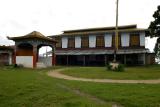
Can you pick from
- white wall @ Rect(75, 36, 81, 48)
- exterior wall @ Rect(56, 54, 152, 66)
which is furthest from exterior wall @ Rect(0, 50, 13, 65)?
white wall @ Rect(75, 36, 81, 48)

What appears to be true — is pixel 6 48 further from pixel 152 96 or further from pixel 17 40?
pixel 152 96

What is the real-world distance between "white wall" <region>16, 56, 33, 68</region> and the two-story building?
10625 millimetres

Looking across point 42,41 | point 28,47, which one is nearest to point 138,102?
point 42,41

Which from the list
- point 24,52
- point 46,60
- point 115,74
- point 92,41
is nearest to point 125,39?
point 92,41

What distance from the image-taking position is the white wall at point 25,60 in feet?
109

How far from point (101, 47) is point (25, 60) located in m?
14.5

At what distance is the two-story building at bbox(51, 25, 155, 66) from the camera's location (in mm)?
40062

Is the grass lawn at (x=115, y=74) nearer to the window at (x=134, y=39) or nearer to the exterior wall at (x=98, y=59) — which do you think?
the exterior wall at (x=98, y=59)

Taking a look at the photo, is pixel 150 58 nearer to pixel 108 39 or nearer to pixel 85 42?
pixel 108 39

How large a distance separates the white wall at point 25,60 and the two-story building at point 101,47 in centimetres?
1062

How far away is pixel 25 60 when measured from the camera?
33.9 meters

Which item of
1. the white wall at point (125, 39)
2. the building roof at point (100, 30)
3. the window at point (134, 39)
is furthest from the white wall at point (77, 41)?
the window at point (134, 39)

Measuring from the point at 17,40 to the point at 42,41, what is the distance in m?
3.51

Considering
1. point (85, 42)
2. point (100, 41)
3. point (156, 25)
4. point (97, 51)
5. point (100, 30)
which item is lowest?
point (97, 51)
